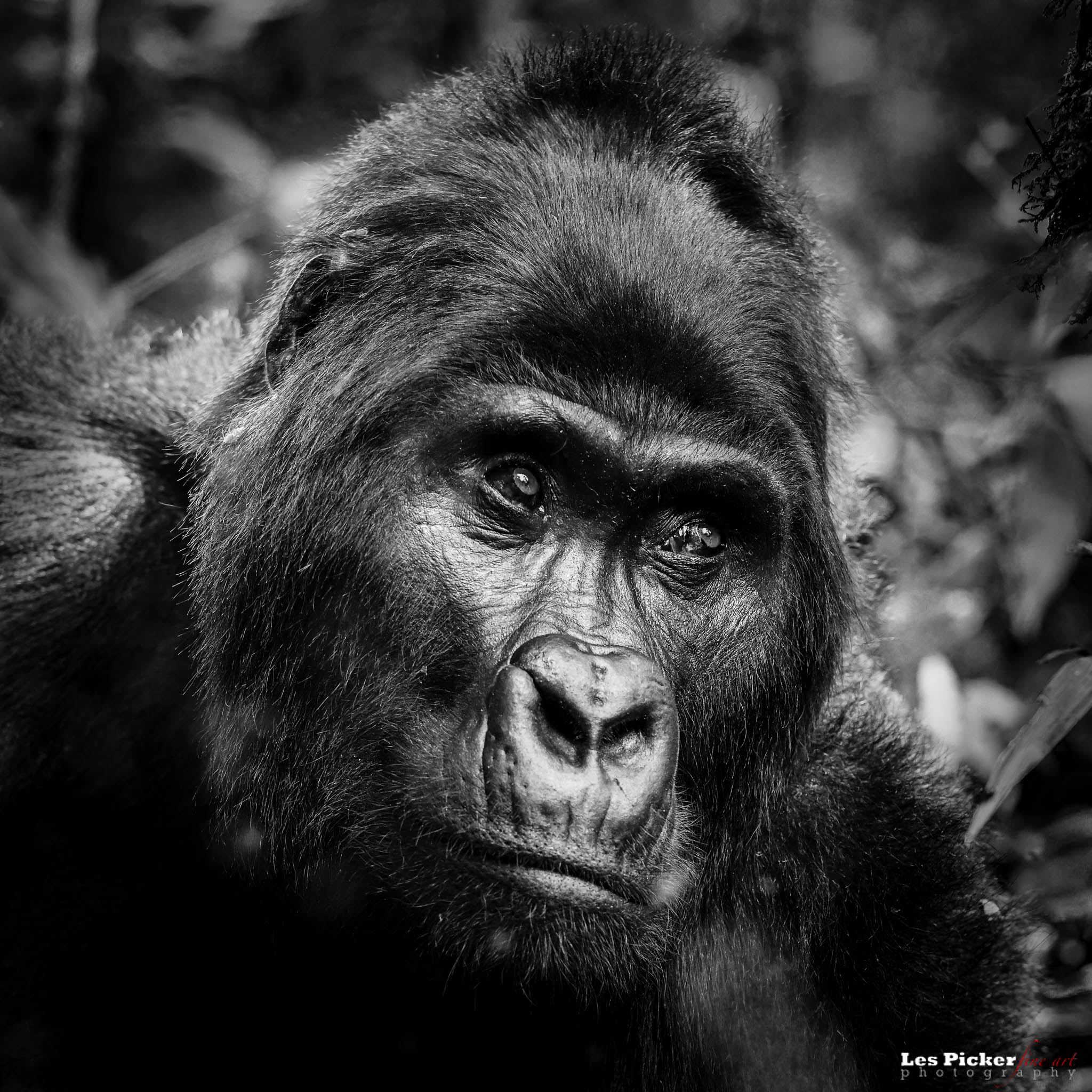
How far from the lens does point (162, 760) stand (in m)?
3.88

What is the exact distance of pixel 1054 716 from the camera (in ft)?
11.4

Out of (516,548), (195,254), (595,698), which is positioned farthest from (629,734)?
(195,254)

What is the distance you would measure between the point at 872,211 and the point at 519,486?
21.3ft

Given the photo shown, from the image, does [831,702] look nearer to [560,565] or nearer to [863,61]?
[560,565]

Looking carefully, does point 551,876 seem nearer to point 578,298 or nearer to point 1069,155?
point 578,298

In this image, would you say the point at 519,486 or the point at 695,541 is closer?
the point at 519,486

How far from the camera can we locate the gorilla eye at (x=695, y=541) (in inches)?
136

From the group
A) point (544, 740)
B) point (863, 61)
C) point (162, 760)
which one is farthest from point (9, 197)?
point (544, 740)

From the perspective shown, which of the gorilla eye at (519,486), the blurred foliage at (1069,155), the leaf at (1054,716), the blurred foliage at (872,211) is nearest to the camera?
the blurred foliage at (1069,155)

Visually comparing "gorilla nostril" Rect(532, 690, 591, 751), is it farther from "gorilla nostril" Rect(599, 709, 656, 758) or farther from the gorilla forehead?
the gorilla forehead

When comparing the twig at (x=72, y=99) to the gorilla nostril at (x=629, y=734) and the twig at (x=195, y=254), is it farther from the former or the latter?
the gorilla nostril at (x=629, y=734)

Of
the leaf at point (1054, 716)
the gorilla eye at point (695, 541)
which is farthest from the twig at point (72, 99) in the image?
the leaf at point (1054, 716)

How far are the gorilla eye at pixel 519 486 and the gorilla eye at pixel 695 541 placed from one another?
0.39 m

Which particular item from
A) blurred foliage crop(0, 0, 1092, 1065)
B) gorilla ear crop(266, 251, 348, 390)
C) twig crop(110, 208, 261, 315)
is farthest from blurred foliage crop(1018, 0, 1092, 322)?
twig crop(110, 208, 261, 315)
